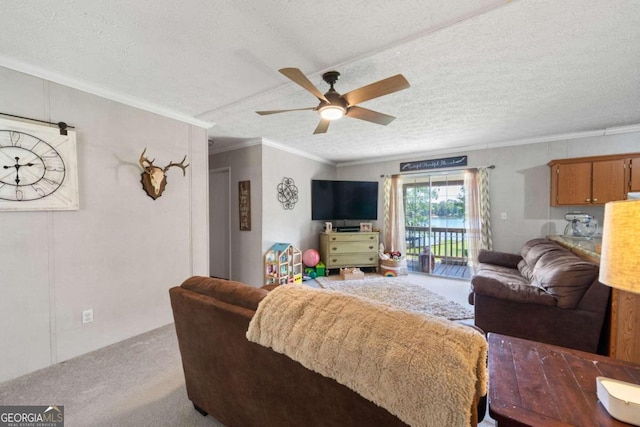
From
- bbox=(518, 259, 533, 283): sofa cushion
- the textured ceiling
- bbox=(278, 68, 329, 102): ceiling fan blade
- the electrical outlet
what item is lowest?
the electrical outlet

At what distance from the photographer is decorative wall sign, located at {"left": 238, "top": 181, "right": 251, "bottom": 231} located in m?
4.07

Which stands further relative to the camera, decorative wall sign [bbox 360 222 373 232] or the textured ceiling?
decorative wall sign [bbox 360 222 373 232]

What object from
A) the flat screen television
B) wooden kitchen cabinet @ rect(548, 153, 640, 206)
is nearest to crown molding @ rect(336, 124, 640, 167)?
wooden kitchen cabinet @ rect(548, 153, 640, 206)

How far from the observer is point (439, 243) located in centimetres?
506

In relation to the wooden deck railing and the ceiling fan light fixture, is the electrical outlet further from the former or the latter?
the wooden deck railing

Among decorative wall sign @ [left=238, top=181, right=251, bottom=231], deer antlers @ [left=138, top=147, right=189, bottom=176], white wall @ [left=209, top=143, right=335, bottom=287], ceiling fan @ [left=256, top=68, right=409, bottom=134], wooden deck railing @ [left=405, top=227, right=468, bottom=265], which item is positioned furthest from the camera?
wooden deck railing @ [left=405, top=227, right=468, bottom=265]

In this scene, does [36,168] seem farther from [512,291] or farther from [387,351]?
[512,291]

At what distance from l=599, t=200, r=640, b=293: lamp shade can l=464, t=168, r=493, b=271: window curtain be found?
383 centimetres

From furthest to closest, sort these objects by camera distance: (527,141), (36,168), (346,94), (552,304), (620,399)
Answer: (527,141) < (552,304) < (36,168) < (346,94) < (620,399)

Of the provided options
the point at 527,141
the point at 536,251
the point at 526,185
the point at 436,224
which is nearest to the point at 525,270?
the point at 536,251

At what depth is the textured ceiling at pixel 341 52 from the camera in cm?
Result: 139

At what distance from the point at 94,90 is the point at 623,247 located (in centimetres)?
351

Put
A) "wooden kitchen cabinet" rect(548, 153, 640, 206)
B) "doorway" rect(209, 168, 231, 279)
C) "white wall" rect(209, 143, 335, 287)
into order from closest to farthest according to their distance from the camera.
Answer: "wooden kitchen cabinet" rect(548, 153, 640, 206), "white wall" rect(209, 143, 335, 287), "doorway" rect(209, 168, 231, 279)

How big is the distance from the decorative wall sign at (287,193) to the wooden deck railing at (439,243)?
7.93ft
